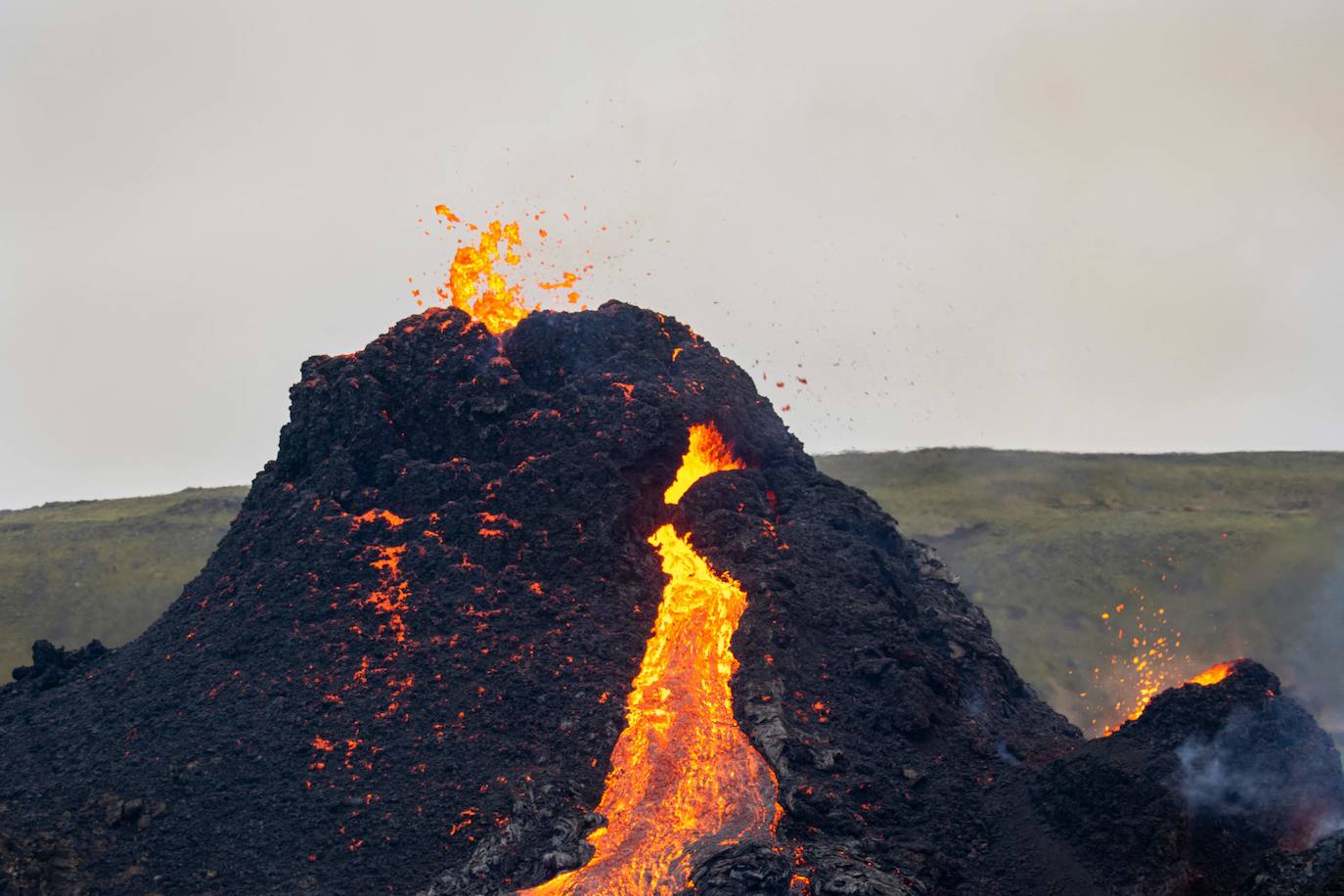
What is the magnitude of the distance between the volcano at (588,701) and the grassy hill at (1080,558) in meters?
33.9

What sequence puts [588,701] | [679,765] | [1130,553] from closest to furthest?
[679,765], [588,701], [1130,553]

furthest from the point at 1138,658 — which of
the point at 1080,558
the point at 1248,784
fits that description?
the point at 1248,784

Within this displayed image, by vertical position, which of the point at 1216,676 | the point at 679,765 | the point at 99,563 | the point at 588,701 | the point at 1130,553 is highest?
the point at 99,563

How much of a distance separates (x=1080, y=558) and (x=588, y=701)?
201ft

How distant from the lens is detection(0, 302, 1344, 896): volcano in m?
32.2

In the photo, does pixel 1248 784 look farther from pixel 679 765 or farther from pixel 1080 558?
pixel 1080 558

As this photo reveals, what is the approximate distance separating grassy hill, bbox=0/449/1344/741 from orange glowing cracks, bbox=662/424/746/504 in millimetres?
31906

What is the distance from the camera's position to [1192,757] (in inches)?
1305

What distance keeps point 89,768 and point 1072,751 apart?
27275 millimetres

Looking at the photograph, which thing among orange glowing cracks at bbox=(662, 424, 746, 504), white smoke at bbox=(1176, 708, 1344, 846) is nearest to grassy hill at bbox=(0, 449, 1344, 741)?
orange glowing cracks at bbox=(662, 424, 746, 504)

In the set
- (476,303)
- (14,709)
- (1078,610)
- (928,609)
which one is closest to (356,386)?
(476,303)

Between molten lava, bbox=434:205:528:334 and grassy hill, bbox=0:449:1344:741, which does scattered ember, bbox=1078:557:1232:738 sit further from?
molten lava, bbox=434:205:528:334

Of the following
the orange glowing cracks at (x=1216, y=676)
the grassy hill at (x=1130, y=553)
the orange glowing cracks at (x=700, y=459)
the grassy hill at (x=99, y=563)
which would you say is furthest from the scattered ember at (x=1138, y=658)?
the grassy hill at (x=99, y=563)

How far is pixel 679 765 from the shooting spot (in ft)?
114
